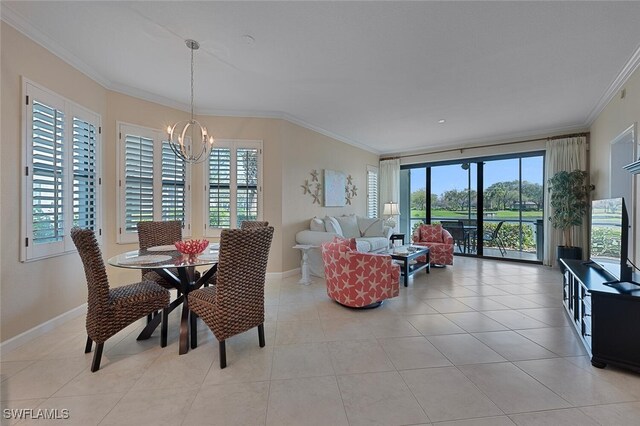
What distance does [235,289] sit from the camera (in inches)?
86.6

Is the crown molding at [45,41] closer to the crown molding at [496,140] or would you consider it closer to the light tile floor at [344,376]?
the light tile floor at [344,376]

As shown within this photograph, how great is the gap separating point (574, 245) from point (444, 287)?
310 cm

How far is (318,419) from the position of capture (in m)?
1.59

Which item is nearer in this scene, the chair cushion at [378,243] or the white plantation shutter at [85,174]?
the white plantation shutter at [85,174]

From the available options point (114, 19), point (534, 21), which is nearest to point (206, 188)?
point (114, 19)

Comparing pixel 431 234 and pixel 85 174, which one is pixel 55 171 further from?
pixel 431 234

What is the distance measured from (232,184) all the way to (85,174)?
1.89 metres

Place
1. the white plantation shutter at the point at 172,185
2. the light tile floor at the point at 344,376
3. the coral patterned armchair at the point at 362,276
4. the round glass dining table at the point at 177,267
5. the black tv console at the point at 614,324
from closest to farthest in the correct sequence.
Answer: the light tile floor at the point at 344,376
the black tv console at the point at 614,324
the round glass dining table at the point at 177,267
the coral patterned armchair at the point at 362,276
the white plantation shutter at the point at 172,185

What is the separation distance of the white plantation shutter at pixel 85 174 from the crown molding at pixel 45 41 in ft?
1.91

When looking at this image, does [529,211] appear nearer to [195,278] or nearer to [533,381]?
[533,381]

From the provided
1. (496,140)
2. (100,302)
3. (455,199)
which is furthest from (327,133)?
(100,302)

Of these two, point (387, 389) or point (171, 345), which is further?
point (171, 345)

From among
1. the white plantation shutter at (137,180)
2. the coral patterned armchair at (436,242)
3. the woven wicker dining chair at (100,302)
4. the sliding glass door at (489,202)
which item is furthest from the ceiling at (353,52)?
the coral patterned armchair at (436,242)

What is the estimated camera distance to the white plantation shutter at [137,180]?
3.79 m
